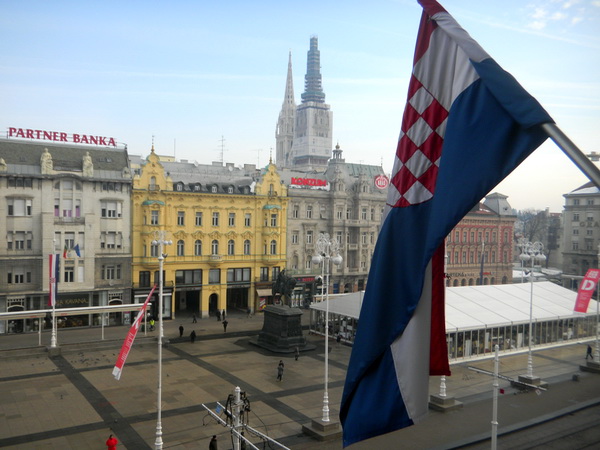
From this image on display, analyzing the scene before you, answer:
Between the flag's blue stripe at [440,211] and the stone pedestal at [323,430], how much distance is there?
17.6 m

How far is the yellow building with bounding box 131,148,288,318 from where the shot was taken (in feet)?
189

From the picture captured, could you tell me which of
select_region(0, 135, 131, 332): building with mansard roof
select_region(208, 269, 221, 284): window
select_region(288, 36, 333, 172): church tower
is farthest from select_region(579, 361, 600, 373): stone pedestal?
select_region(288, 36, 333, 172): church tower

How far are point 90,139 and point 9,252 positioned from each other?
13.8 meters

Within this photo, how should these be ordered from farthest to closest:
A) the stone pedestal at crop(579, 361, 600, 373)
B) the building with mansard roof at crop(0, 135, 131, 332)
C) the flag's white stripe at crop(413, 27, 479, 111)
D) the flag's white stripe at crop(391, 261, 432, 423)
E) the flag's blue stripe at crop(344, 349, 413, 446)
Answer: the building with mansard roof at crop(0, 135, 131, 332) < the stone pedestal at crop(579, 361, 600, 373) < the flag's blue stripe at crop(344, 349, 413, 446) < the flag's white stripe at crop(391, 261, 432, 423) < the flag's white stripe at crop(413, 27, 479, 111)

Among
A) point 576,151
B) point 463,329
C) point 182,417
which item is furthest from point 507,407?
point 576,151

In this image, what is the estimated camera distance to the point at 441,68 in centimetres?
814

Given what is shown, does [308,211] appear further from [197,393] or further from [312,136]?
[312,136]

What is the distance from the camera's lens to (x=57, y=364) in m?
38.7

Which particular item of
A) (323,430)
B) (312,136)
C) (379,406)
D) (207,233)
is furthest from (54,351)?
(312,136)

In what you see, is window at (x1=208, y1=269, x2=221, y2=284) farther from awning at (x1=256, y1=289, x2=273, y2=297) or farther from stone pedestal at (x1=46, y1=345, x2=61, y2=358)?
stone pedestal at (x1=46, y1=345, x2=61, y2=358)

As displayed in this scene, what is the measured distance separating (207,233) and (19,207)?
1923 centimetres

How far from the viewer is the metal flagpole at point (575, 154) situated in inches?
215

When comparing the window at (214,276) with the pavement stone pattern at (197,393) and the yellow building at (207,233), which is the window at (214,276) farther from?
the pavement stone pattern at (197,393)

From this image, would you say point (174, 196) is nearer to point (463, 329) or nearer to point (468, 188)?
point (463, 329)
